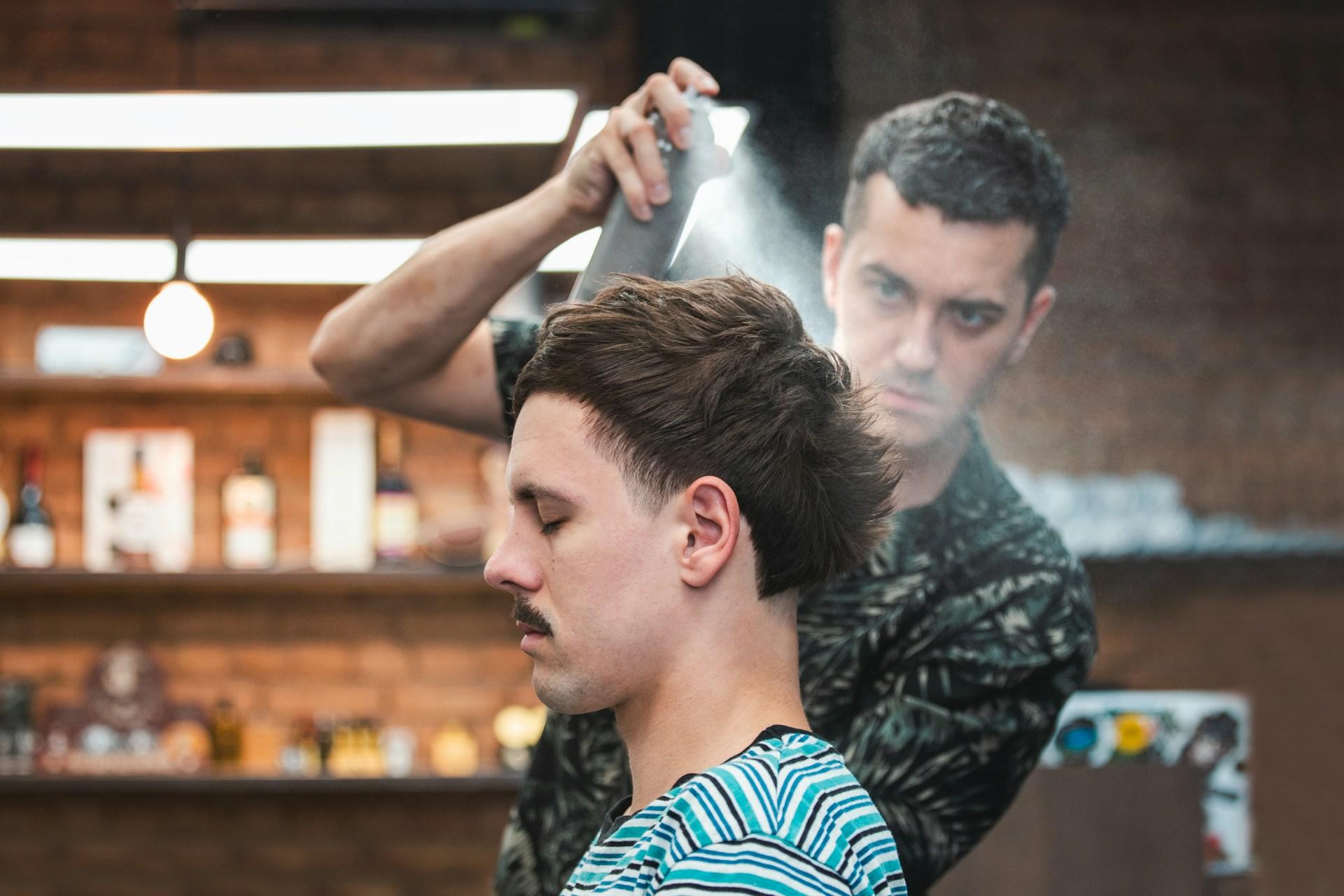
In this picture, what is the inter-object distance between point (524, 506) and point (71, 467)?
326 cm

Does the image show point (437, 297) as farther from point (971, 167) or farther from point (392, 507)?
point (392, 507)

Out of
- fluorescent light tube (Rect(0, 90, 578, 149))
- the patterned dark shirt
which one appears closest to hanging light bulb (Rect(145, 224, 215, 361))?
fluorescent light tube (Rect(0, 90, 578, 149))

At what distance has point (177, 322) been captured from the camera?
300 cm

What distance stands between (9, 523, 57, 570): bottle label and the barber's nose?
9.80 feet

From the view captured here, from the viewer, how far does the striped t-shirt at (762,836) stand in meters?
0.74

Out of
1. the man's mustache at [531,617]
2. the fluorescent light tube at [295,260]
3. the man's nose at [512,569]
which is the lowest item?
the man's mustache at [531,617]

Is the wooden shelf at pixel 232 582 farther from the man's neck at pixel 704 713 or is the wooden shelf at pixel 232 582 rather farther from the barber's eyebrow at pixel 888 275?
the man's neck at pixel 704 713

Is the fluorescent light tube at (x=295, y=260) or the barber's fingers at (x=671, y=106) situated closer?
the barber's fingers at (x=671, y=106)

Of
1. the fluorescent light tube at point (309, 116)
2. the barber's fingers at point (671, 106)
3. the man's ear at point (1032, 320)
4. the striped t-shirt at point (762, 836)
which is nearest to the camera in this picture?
the striped t-shirt at point (762, 836)

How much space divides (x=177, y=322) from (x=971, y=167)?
218cm

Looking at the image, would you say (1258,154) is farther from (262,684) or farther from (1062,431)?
(262,684)

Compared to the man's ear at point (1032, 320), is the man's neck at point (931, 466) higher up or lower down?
lower down

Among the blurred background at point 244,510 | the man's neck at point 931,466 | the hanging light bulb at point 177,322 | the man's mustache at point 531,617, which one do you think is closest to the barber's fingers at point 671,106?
the man's neck at point 931,466

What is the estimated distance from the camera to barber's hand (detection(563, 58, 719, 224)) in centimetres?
116
